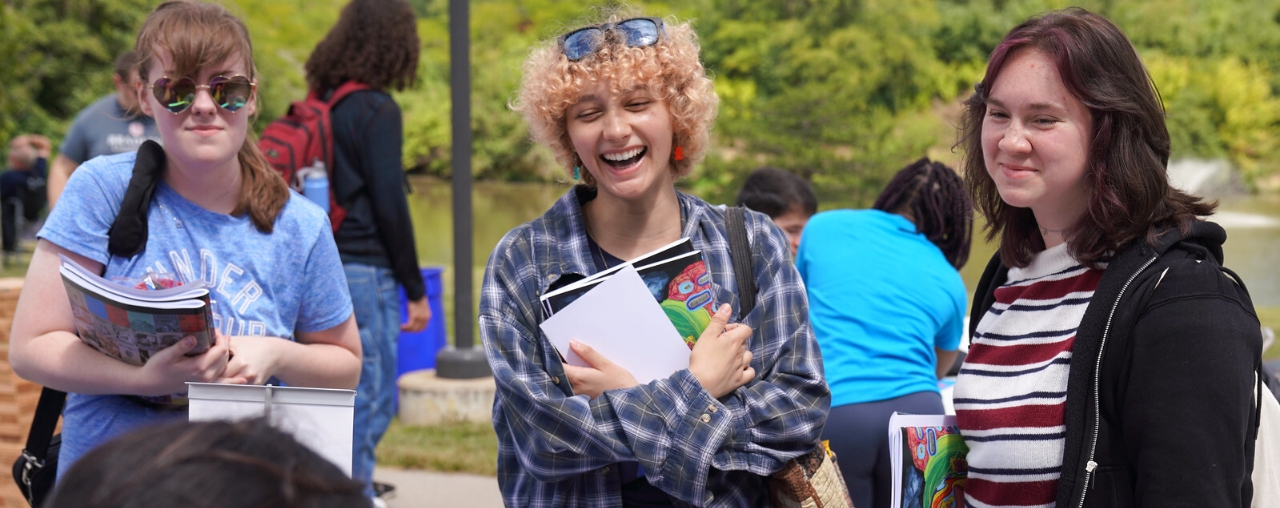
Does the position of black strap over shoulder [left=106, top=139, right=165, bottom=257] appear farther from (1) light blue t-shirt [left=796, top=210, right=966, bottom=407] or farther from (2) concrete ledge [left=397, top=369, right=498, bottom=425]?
(2) concrete ledge [left=397, top=369, right=498, bottom=425]

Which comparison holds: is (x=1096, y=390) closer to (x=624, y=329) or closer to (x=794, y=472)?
(x=794, y=472)

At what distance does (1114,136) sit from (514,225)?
9.82 metres

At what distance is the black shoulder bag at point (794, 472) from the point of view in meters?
2.04

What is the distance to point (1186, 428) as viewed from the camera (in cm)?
162

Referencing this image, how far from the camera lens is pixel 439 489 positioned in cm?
514

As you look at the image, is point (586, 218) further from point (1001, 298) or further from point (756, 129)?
point (756, 129)

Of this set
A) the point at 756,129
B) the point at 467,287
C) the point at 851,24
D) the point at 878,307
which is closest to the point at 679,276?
the point at 878,307

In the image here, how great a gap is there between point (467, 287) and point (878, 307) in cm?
356

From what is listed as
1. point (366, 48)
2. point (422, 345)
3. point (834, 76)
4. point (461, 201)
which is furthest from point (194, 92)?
point (834, 76)

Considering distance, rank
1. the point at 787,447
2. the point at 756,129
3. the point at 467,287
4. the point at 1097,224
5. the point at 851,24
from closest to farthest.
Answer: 1. the point at 1097,224
2. the point at 787,447
3. the point at 467,287
4. the point at 756,129
5. the point at 851,24

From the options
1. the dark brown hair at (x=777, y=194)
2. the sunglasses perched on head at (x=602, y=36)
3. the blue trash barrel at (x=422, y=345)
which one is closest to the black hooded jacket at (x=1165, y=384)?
the sunglasses perched on head at (x=602, y=36)

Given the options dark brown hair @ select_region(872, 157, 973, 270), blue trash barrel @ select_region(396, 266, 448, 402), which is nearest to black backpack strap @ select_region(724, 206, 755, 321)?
dark brown hair @ select_region(872, 157, 973, 270)

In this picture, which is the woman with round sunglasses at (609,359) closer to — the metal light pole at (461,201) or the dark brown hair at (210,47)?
the dark brown hair at (210,47)

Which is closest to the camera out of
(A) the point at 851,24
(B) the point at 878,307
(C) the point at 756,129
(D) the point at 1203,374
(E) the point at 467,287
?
(D) the point at 1203,374
